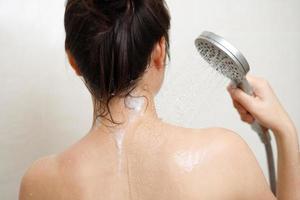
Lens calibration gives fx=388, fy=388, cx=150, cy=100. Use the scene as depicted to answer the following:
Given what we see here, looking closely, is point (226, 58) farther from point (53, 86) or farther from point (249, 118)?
point (53, 86)

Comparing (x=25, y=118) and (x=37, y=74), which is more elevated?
(x=37, y=74)

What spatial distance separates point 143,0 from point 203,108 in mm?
699

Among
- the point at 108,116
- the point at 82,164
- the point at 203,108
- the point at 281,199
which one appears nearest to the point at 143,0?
the point at 108,116

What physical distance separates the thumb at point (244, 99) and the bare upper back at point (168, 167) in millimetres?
86

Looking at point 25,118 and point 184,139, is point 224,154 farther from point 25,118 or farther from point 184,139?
point 25,118

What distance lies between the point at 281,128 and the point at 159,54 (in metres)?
0.28

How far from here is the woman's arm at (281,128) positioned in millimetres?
771

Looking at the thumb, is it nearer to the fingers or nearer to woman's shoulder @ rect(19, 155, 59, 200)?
the fingers

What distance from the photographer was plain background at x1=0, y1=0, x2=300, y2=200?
3.81 ft

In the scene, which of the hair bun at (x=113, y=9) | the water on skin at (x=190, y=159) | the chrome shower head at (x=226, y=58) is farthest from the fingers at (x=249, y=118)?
the hair bun at (x=113, y=9)

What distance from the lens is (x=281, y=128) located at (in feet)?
2.53

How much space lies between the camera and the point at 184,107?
3.72ft

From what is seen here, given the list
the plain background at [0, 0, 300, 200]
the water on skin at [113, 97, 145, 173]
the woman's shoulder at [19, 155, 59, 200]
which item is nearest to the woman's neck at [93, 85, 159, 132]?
the water on skin at [113, 97, 145, 173]

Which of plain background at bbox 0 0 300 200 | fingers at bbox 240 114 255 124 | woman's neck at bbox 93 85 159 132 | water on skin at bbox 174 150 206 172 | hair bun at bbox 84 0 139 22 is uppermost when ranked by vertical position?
hair bun at bbox 84 0 139 22
